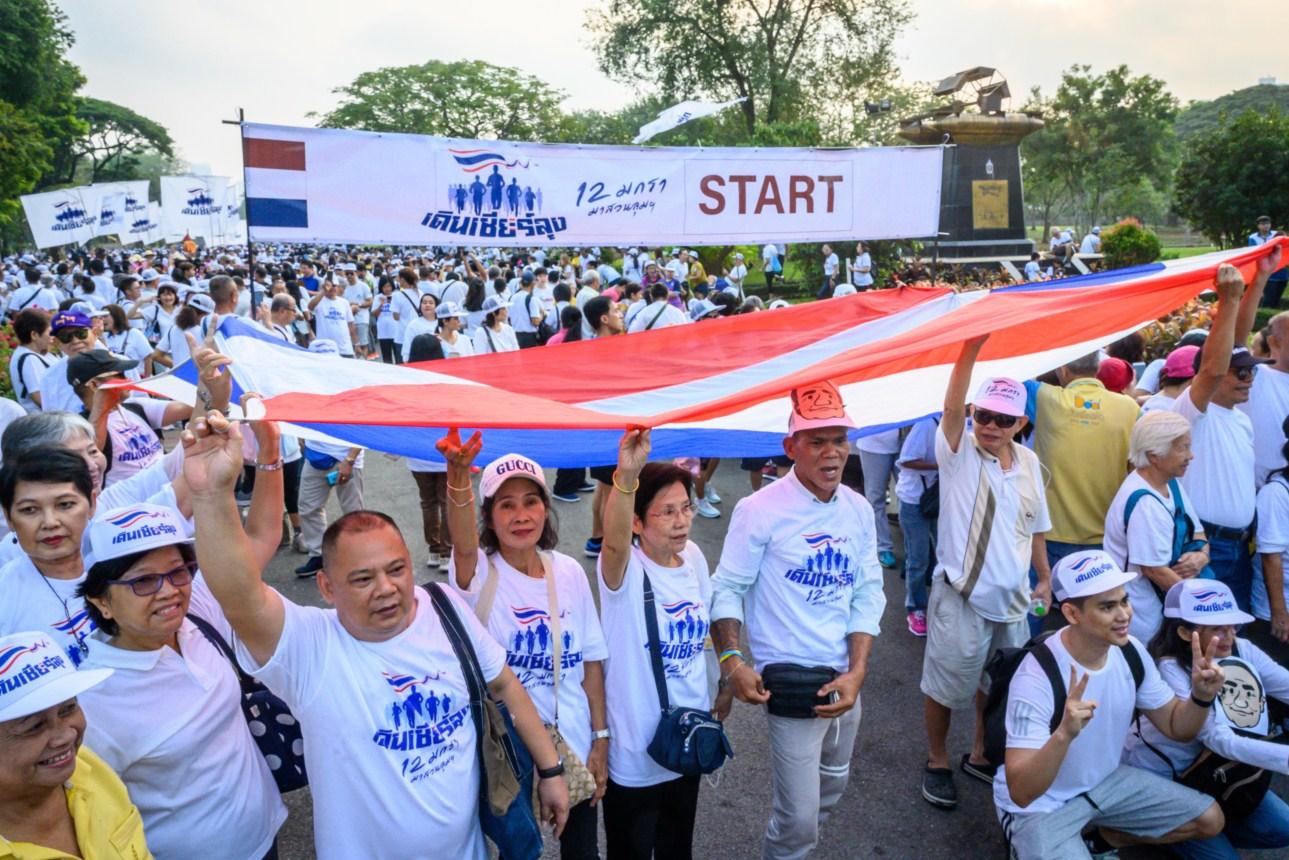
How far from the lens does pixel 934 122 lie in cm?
2081

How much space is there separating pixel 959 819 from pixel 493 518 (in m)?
2.65

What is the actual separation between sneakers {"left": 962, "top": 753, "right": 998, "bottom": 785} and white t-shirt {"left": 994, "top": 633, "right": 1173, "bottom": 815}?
0.96 m

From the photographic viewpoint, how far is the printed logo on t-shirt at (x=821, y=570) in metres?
3.16

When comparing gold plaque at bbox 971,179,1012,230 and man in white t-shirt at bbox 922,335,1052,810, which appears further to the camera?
gold plaque at bbox 971,179,1012,230

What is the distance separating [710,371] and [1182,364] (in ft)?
10.3

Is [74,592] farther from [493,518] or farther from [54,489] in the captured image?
[493,518]

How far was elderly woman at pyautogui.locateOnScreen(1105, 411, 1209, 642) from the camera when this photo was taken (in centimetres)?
380

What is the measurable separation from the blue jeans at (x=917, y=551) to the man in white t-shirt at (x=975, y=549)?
1.61m

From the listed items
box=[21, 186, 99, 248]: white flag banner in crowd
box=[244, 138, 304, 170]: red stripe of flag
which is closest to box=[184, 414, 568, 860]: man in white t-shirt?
box=[244, 138, 304, 170]: red stripe of flag

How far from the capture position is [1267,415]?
186 inches

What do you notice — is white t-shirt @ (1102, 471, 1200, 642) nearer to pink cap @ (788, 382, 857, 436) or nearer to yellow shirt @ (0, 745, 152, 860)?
pink cap @ (788, 382, 857, 436)

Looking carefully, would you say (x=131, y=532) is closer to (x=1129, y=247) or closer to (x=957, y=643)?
(x=957, y=643)

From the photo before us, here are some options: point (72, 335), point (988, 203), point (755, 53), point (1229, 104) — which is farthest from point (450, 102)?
point (1229, 104)

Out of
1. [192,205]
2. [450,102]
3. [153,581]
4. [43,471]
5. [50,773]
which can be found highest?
[450,102]
